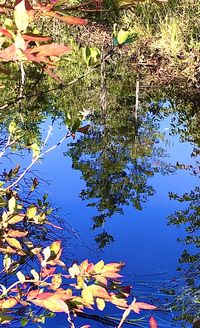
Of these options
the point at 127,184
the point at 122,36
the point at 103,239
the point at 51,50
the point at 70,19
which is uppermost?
the point at 127,184

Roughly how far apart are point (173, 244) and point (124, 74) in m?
3.57

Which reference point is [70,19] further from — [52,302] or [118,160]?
[118,160]

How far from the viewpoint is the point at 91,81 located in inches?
225

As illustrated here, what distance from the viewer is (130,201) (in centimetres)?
331

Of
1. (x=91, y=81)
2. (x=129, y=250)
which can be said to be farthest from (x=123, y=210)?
(x=91, y=81)

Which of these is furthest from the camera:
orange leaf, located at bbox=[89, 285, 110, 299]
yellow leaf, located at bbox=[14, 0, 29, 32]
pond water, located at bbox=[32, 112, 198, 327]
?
pond water, located at bbox=[32, 112, 198, 327]

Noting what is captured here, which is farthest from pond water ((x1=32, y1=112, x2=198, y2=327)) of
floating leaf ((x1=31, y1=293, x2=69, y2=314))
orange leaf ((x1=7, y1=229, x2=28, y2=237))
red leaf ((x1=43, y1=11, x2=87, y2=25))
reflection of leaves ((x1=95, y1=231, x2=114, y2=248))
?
red leaf ((x1=43, y1=11, x2=87, y2=25))

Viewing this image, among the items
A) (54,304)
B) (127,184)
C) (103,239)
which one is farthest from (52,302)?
(127,184)

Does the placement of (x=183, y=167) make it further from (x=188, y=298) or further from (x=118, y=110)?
(x=188, y=298)

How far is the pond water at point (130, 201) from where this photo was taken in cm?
248

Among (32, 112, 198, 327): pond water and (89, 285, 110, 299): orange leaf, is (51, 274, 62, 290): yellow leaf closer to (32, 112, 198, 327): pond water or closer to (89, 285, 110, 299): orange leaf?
(89, 285, 110, 299): orange leaf

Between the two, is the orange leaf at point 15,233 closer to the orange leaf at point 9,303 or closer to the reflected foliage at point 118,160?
the orange leaf at point 9,303

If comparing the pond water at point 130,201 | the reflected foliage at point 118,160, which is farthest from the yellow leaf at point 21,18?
the reflected foliage at point 118,160

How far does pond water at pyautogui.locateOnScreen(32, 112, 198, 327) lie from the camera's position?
2.48 meters
